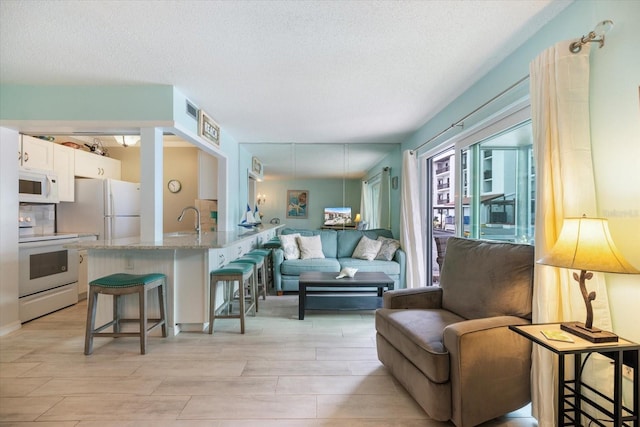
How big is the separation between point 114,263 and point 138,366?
1.05 meters

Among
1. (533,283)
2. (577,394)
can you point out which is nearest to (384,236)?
(533,283)

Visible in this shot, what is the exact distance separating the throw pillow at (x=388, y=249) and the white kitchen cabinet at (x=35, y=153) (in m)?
4.57

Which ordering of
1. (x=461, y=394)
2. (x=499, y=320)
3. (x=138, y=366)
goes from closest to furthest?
(x=461, y=394) < (x=499, y=320) < (x=138, y=366)

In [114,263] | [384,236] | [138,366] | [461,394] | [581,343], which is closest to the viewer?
[581,343]

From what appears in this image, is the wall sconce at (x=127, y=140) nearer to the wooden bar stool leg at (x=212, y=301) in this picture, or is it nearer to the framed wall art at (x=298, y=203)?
the framed wall art at (x=298, y=203)

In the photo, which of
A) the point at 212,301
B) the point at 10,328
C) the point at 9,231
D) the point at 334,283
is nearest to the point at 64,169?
the point at 9,231

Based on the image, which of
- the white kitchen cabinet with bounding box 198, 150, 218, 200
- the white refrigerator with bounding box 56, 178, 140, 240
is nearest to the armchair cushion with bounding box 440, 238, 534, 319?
the white kitchen cabinet with bounding box 198, 150, 218, 200

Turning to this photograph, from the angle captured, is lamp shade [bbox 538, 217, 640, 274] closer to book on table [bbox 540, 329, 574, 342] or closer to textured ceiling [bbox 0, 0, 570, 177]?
book on table [bbox 540, 329, 574, 342]

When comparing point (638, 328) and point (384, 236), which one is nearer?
point (638, 328)

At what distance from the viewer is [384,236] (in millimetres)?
5086

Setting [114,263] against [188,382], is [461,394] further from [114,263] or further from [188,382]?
[114,263]

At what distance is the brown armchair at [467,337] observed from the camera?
→ 1574 millimetres

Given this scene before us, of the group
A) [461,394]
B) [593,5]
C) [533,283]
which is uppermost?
[593,5]

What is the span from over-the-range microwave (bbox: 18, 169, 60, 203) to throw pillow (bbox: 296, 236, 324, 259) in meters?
3.24
